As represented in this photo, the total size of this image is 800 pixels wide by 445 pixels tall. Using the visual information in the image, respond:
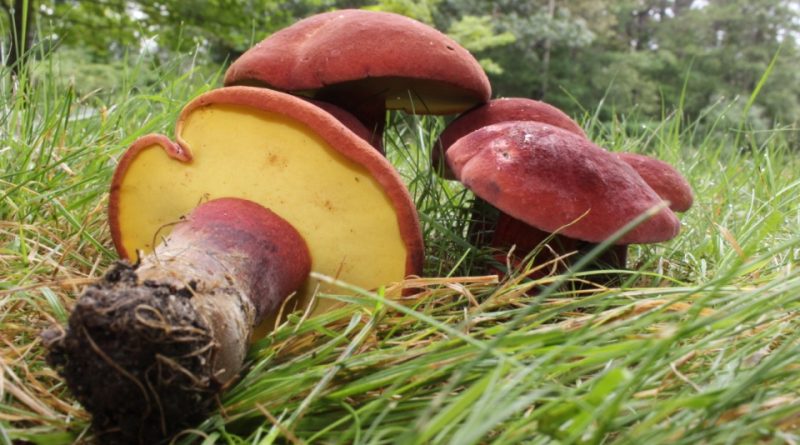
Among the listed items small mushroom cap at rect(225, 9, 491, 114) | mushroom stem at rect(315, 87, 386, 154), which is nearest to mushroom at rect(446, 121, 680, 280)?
small mushroom cap at rect(225, 9, 491, 114)

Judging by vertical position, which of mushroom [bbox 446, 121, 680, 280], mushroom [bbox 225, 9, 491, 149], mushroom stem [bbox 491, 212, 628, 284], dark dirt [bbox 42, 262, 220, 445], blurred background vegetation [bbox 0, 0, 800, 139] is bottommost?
blurred background vegetation [bbox 0, 0, 800, 139]

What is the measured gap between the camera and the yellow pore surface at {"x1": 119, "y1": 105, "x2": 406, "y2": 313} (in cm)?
118

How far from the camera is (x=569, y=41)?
13.8m

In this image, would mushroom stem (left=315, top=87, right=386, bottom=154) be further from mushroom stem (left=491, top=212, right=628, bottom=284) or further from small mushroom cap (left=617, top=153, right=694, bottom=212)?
small mushroom cap (left=617, top=153, right=694, bottom=212)

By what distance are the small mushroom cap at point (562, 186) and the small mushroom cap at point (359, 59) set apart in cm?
31

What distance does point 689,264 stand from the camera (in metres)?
1.74

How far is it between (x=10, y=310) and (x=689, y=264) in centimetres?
165

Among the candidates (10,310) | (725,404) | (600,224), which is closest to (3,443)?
(10,310)

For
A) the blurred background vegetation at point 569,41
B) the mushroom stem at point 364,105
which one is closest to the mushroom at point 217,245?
the mushroom stem at point 364,105

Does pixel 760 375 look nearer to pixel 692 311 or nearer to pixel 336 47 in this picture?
pixel 692 311

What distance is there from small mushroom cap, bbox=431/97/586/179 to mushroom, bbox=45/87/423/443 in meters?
0.49

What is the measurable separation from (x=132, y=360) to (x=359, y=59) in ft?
2.99

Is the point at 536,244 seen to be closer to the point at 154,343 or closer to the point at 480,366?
the point at 480,366

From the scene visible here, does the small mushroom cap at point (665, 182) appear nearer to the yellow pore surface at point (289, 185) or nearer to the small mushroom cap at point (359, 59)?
the small mushroom cap at point (359, 59)
